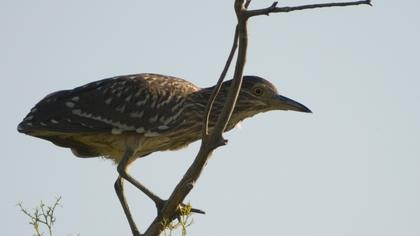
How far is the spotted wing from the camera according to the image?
29.0 feet

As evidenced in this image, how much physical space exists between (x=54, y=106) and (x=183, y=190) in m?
3.37

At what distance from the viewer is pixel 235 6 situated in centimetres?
523

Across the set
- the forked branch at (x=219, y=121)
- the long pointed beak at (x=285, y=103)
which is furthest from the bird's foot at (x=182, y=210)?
the long pointed beak at (x=285, y=103)

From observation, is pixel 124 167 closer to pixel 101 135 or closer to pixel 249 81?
pixel 101 135

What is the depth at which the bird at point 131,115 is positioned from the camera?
873 centimetres

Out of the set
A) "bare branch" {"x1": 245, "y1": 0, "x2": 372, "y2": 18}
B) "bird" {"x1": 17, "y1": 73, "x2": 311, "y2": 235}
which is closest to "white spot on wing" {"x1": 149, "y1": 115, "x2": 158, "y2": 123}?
"bird" {"x1": 17, "y1": 73, "x2": 311, "y2": 235}

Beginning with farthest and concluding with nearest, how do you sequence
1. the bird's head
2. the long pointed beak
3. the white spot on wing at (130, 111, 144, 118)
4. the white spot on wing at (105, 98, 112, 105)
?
the white spot on wing at (105, 98, 112, 105) < the white spot on wing at (130, 111, 144, 118) < the bird's head < the long pointed beak

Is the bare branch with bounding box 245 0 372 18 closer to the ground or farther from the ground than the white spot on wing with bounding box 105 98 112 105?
farther from the ground

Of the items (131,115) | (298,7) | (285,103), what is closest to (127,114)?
(131,115)

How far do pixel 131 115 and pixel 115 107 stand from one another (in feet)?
0.75

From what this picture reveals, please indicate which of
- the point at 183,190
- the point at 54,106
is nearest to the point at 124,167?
the point at 54,106

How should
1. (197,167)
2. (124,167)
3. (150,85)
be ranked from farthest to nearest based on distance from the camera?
(150,85) → (124,167) → (197,167)

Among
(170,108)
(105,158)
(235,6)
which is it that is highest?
Answer: (235,6)

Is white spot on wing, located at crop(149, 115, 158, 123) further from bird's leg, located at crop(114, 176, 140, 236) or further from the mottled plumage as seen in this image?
bird's leg, located at crop(114, 176, 140, 236)
